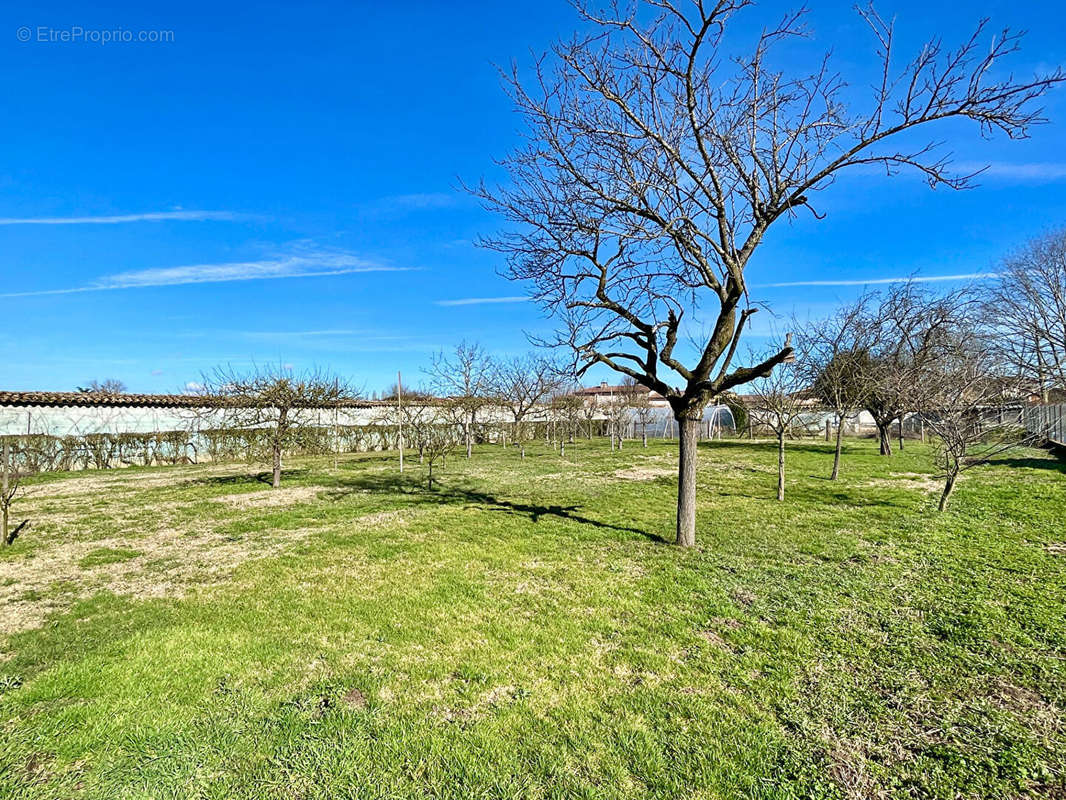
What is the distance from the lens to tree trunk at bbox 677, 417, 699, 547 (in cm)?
638

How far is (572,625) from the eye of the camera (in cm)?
423

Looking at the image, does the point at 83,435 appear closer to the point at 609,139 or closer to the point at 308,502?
the point at 308,502

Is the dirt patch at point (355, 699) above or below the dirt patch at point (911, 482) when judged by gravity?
below

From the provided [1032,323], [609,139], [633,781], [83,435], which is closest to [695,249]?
[609,139]

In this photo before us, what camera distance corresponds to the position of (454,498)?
10500mm

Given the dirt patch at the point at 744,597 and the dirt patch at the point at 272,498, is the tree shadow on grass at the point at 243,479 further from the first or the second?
the dirt patch at the point at 744,597

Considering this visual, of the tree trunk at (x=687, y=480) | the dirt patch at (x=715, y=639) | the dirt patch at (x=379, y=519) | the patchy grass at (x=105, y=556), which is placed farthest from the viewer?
the dirt patch at (x=379, y=519)

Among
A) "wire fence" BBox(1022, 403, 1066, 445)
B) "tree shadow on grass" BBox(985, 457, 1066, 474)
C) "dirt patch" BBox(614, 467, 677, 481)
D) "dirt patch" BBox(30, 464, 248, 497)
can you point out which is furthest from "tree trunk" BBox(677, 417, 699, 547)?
"wire fence" BBox(1022, 403, 1066, 445)

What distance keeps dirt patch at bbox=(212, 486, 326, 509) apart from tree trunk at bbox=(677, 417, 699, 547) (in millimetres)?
7679

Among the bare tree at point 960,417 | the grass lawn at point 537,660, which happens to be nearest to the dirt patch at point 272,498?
the grass lawn at point 537,660

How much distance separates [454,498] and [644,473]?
6.18m

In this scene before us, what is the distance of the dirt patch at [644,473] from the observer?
43.6 ft

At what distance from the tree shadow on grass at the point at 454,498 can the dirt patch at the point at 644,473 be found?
4.30m

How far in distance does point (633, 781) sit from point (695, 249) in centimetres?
540
